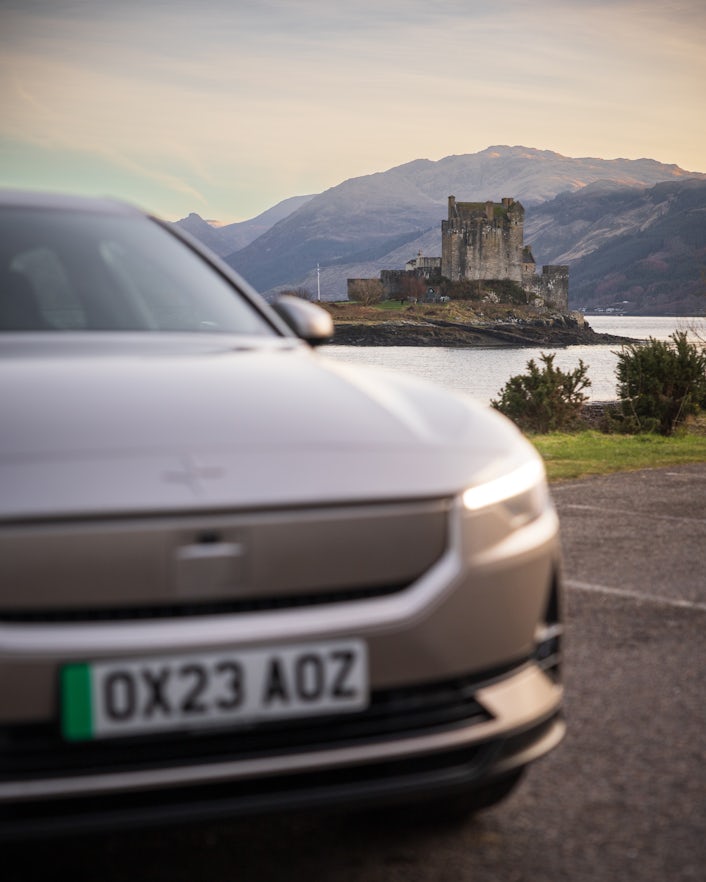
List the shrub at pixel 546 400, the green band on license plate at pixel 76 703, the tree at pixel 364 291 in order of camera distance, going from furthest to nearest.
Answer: the tree at pixel 364 291 → the shrub at pixel 546 400 → the green band on license plate at pixel 76 703

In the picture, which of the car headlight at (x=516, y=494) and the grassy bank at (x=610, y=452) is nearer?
the car headlight at (x=516, y=494)

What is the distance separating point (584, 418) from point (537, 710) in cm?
1669

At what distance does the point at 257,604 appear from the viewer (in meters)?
2.19

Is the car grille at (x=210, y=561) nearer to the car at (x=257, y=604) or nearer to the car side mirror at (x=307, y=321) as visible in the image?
the car at (x=257, y=604)

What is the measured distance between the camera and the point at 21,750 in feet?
6.82

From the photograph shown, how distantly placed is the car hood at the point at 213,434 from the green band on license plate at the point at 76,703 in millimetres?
278

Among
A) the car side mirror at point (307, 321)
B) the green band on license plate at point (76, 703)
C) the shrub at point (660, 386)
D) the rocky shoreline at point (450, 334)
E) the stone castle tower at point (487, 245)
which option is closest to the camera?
the green band on license plate at point (76, 703)

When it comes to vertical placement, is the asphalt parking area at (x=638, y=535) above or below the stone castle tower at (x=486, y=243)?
below

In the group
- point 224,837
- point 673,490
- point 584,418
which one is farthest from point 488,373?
point 224,837

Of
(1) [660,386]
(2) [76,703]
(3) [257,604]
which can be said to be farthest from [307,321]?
(1) [660,386]

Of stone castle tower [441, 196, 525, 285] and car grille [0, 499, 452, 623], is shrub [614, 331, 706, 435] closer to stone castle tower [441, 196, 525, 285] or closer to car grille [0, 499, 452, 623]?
car grille [0, 499, 452, 623]

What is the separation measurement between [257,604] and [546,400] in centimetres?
1542

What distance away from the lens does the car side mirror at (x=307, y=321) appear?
12.4ft

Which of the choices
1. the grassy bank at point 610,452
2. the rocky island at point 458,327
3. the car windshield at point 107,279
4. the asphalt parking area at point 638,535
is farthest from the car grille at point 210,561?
the rocky island at point 458,327
